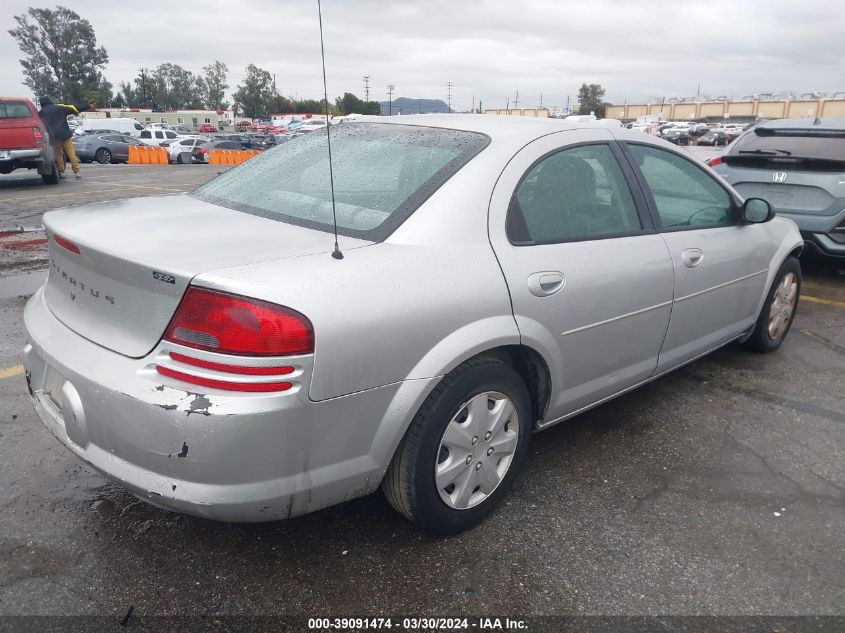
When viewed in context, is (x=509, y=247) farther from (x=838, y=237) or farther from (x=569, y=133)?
(x=838, y=237)

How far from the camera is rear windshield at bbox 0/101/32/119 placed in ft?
42.4

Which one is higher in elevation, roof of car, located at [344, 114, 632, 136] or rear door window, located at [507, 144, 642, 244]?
roof of car, located at [344, 114, 632, 136]

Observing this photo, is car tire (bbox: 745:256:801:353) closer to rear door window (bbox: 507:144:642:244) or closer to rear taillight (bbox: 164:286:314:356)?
rear door window (bbox: 507:144:642:244)

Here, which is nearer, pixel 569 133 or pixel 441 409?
pixel 441 409

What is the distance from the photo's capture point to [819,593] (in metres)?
2.26

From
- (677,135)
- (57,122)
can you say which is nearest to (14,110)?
(57,122)

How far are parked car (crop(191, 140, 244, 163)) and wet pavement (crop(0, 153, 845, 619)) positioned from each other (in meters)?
26.5

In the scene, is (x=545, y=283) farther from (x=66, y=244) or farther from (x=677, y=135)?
(x=677, y=135)

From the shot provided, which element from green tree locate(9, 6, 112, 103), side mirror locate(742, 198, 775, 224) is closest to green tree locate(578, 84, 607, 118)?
green tree locate(9, 6, 112, 103)

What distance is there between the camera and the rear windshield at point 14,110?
12.9 meters

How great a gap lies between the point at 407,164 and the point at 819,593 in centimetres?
212

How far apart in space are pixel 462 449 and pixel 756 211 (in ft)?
7.74

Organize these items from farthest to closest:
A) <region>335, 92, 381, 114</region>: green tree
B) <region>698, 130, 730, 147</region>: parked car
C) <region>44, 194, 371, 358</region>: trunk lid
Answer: <region>698, 130, 730, 147</region>: parked car < <region>335, 92, 381, 114</region>: green tree < <region>44, 194, 371, 358</region>: trunk lid

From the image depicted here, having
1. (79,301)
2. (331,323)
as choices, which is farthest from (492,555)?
(79,301)
